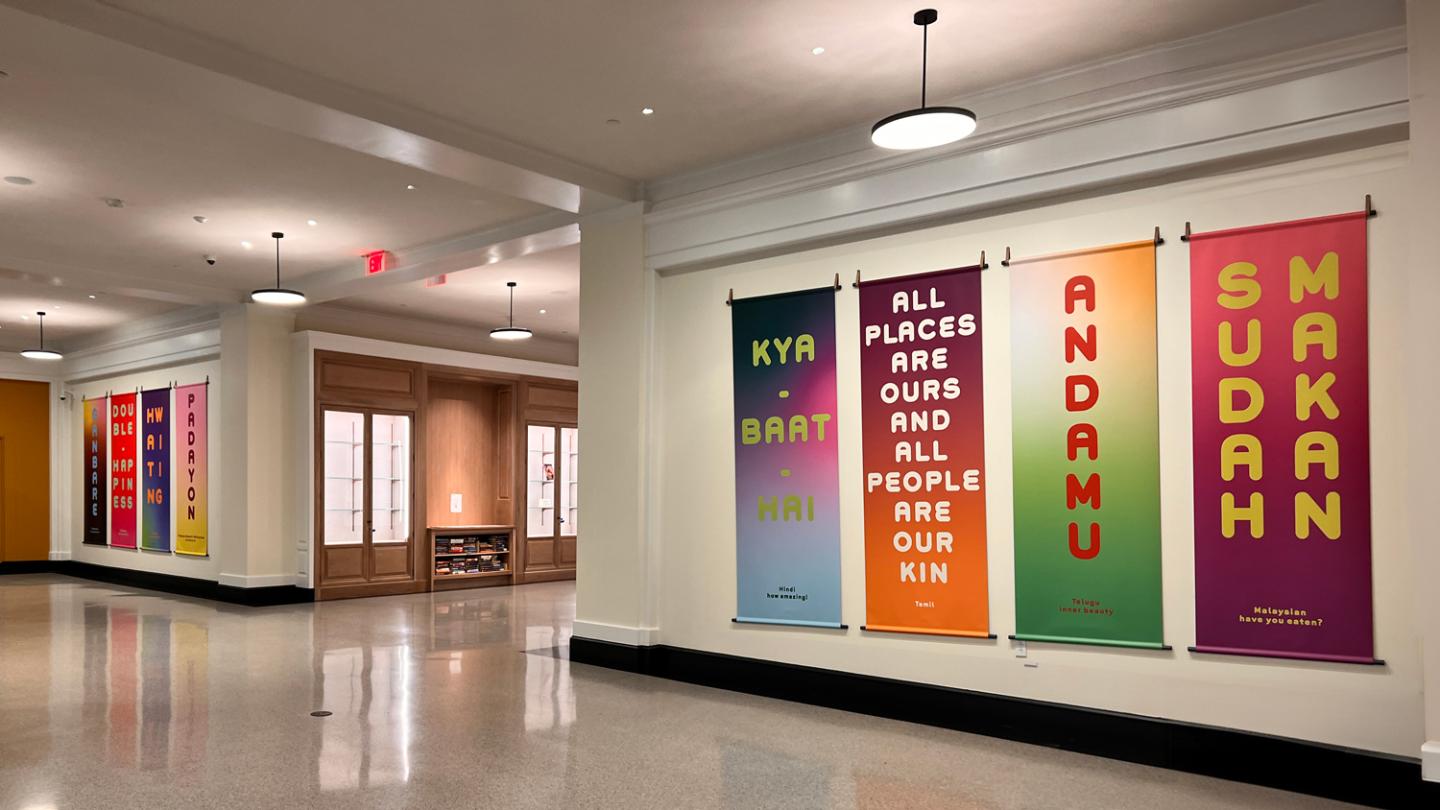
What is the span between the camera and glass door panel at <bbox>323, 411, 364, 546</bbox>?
13.4 meters

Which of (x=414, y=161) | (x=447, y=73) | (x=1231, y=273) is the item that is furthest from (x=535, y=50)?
(x=1231, y=273)

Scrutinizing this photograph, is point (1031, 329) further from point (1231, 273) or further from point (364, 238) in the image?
point (364, 238)

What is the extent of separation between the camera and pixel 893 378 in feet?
22.1

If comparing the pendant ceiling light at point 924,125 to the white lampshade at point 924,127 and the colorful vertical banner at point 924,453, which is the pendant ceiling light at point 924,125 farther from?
the colorful vertical banner at point 924,453

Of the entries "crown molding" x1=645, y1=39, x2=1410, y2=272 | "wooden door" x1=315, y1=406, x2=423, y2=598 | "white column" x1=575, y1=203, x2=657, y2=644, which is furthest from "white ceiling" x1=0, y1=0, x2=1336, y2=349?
"wooden door" x1=315, y1=406, x2=423, y2=598

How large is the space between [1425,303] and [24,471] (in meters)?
20.8

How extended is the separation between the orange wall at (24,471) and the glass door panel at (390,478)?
327 inches

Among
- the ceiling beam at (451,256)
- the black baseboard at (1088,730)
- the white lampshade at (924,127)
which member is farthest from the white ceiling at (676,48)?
the black baseboard at (1088,730)

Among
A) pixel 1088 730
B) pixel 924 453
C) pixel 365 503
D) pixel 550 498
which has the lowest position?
pixel 1088 730

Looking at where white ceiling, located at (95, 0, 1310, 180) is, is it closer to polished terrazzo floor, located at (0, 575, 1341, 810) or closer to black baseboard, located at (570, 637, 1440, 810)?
black baseboard, located at (570, 637, 1440, 810)

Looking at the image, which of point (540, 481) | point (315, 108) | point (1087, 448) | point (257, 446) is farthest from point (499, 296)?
point (1087, 448)

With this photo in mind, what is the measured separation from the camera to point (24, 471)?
1755 cm

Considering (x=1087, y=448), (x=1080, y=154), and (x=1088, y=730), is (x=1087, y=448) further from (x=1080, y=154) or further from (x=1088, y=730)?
(x=1080, y=154)

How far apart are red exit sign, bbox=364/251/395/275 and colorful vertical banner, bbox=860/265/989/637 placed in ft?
20.5
